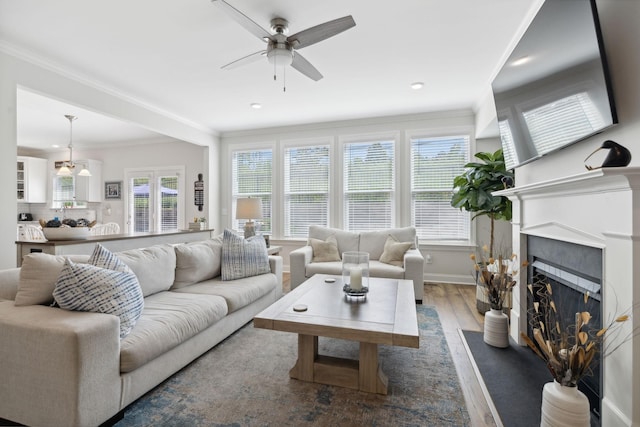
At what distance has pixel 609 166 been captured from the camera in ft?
4.35

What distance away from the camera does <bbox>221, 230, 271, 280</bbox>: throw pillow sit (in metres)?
3.03

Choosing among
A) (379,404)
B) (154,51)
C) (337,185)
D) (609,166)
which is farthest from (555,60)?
(337,185)

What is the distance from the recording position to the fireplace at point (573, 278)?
163cm

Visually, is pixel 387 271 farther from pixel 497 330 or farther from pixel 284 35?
pixel 284 35

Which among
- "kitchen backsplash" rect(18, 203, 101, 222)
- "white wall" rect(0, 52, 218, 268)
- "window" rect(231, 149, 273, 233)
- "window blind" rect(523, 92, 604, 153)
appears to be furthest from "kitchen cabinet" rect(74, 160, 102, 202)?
"window blind" rect(523, 92, 604, 153)

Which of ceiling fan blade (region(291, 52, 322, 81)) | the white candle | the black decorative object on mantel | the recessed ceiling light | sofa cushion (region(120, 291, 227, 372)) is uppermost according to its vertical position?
ceiling fan blade (region(291, 52, 322, 81))

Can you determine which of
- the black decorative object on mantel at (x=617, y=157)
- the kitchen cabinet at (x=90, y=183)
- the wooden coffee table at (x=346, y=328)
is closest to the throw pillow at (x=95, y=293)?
the wooden coffee table at (x=346, y=328)

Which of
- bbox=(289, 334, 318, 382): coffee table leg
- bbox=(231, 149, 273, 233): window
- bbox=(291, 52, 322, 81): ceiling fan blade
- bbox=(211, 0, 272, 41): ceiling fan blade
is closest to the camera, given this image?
bbox=(211, 0, 272, 41): ceiling fan blade

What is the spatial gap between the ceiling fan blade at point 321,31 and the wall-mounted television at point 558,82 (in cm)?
113

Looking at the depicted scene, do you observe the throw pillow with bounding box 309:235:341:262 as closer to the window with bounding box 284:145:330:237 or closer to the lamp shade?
the lamp shade

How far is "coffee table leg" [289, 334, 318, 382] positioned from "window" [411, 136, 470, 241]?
328 cm

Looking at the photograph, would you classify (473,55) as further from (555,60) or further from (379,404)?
(379,404)

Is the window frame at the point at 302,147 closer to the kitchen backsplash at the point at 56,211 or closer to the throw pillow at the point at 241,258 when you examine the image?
the throw pillow at the point at 241,258

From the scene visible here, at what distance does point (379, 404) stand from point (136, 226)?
21.1 feet
